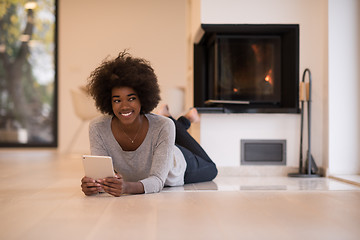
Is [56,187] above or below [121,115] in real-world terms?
below

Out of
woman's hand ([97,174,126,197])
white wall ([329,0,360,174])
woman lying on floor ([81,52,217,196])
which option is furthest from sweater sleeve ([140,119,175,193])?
white wall ([329,0,360,174])

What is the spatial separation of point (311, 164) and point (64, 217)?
2392mm

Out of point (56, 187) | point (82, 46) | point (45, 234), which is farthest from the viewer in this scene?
point (82, 46)

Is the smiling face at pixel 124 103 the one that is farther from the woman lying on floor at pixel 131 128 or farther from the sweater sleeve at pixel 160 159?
the sweater sleeve at pixel 160 159

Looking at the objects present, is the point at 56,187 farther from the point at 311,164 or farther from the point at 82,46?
the point at 82,46

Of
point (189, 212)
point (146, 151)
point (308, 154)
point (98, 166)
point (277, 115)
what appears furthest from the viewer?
point (277, 115)

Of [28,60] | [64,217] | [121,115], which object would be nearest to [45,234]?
[64,217]

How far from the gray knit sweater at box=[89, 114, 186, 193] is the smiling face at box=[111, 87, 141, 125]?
149mm

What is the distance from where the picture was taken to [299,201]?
7.63ft

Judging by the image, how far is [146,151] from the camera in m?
2.48

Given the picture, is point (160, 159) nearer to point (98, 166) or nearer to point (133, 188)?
point (133, 188)

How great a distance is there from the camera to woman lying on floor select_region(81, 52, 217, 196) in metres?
2.36

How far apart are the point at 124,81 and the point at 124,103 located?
0.13m

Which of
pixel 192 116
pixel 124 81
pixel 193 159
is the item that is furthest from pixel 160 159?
pixel 192 116
